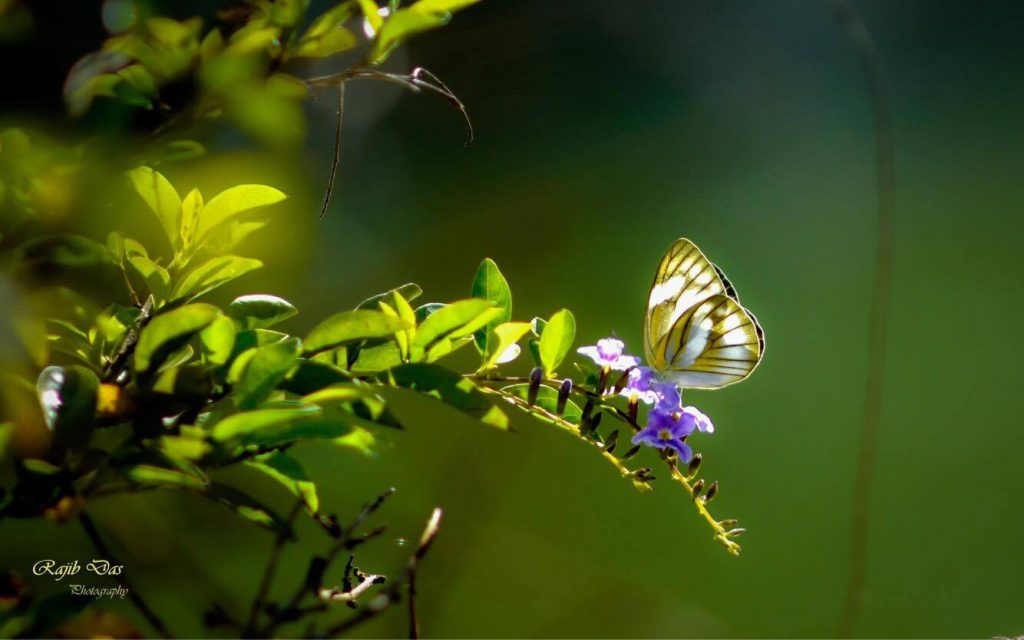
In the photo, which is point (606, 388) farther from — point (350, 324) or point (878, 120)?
point (878, 120)

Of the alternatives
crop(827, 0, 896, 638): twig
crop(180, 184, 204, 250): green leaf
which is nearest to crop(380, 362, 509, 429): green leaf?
crop(180, 184, 204, 250): green leaf

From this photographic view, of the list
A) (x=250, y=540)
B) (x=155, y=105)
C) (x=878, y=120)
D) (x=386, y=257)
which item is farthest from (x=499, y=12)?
(x=155, y=105)

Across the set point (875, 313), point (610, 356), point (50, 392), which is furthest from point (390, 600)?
point (875, 313)

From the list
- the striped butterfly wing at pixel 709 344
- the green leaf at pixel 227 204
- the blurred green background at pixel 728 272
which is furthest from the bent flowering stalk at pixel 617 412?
the blurred green background at pixel 728 272

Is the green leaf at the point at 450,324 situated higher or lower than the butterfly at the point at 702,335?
lower

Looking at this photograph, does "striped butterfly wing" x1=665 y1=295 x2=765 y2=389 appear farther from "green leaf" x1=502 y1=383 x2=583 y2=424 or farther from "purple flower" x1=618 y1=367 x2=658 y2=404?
"green leaf" x1=502 y1=383 x2=583 y2=424

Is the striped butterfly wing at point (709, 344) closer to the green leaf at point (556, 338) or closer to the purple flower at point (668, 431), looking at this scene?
the purple flower at point (668, 431)
